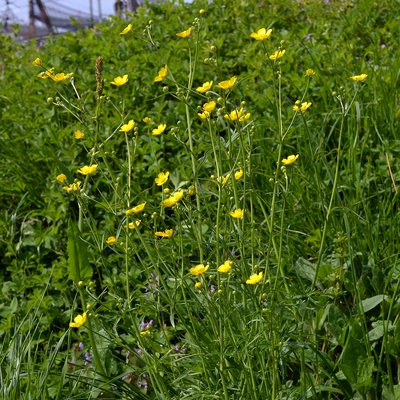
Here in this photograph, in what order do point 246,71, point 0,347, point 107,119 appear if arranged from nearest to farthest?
point 0,347 → point 107,119 → point 246,71

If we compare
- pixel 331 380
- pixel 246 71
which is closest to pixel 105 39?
pixel 246 71

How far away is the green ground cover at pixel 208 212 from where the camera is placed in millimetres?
1750

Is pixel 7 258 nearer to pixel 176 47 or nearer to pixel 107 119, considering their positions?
pixel 107 119

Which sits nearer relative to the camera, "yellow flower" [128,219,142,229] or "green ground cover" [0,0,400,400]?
"yellow flower" [128,219,142,229]

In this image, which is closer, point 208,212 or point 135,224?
point 135,224

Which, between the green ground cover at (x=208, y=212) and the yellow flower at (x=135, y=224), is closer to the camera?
the yellow flower at (x=135, y=224)

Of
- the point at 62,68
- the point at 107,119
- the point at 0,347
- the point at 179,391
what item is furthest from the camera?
the point at 62,68

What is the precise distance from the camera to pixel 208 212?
1.92 metres

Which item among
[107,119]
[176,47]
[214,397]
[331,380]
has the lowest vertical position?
[331,380]

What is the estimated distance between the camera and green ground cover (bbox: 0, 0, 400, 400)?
1.75m

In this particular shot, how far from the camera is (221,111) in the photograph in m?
1.69

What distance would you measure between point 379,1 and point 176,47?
134cm

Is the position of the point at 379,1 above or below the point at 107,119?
above

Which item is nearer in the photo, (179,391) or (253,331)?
(253,331)
